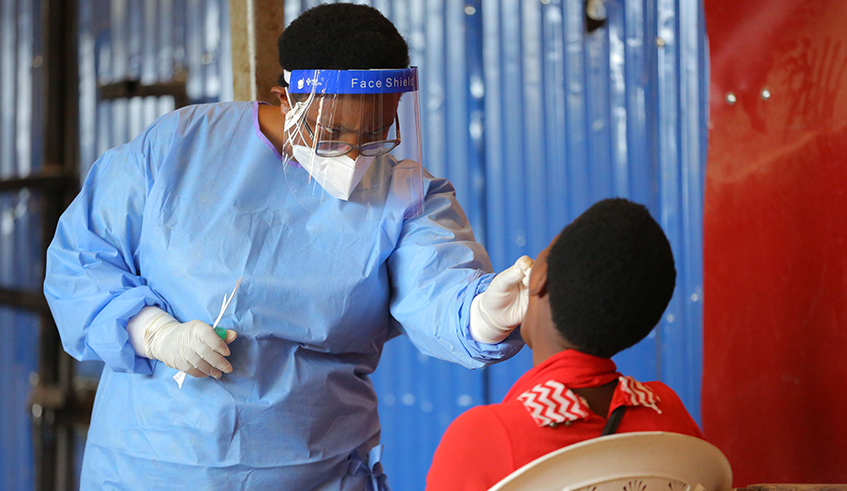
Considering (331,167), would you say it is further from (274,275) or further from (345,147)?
(274,275)

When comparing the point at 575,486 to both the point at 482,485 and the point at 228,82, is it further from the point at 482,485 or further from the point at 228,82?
the point at 228,82

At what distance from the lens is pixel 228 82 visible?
9.30 ft

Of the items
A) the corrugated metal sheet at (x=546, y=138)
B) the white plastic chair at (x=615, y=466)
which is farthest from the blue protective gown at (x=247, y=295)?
the corrugated metal sheet at (x=546, y=138)

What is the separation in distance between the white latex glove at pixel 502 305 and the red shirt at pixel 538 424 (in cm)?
18

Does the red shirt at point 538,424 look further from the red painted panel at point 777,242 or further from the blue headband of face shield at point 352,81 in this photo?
the red painted panel at point 777,242

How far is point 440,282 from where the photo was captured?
4.28ft

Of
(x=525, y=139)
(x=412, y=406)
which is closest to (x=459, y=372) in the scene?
(x=412, y=406)

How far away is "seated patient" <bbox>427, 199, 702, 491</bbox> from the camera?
0.84 m

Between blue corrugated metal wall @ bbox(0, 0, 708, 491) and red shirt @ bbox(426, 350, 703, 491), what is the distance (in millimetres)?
1499

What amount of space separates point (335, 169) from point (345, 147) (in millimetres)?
54

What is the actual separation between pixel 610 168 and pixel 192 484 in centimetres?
169

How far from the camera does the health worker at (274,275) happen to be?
1283 mm

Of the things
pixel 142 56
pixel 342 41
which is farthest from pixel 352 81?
pixel 142 56

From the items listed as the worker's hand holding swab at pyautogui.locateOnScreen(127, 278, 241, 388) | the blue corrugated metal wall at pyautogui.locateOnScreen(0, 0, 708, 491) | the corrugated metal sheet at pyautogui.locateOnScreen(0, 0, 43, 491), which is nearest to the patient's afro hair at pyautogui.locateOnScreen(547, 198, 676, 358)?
the worker's hand holding swab at pyautogui.locateOnScreen(127, 278, 241, 388)
